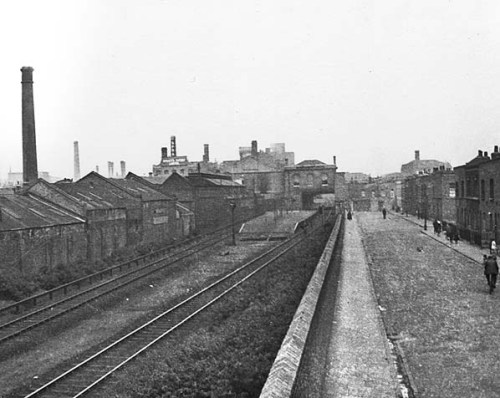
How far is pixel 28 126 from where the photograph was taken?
34.6m

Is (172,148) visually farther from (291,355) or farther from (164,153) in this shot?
(291,355)

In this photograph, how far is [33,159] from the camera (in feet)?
114

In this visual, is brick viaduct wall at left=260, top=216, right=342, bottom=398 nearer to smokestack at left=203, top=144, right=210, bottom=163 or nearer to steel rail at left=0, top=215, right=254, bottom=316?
steel rail at left=0, top=215, right=254, bottom=316

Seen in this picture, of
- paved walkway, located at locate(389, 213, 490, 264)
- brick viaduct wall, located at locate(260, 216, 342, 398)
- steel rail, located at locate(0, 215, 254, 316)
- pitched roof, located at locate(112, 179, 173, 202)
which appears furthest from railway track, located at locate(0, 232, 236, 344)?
paved walkway, located at locate(389, 213, 490, 264)

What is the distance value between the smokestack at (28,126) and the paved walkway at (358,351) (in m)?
23.4

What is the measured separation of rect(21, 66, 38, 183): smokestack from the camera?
34250 millimetres

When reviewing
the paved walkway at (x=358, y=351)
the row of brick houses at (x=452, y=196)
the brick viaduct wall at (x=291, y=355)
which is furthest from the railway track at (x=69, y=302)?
the row of brick houses at (x=452, y=196)

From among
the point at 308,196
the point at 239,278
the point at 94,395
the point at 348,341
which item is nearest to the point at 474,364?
the point at 348,341

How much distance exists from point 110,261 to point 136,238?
24.3 ft

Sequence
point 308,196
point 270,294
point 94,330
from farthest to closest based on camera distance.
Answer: point 308,196 < point 270,294 < point 94,330

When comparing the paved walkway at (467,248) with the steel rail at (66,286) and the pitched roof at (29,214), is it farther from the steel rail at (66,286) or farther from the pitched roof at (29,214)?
the pitched roof at (29,214)

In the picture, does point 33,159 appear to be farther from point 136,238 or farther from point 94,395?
point 94,395

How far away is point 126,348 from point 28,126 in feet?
82.4

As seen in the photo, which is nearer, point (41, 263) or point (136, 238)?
point (41, 263)
